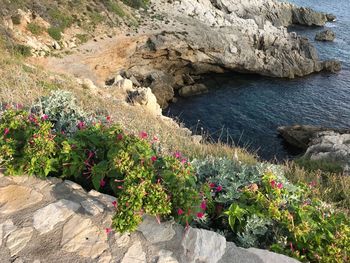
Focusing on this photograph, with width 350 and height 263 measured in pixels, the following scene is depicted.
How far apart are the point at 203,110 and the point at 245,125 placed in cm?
391

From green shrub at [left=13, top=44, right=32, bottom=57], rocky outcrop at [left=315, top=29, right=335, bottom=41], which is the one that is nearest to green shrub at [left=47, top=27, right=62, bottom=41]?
green shrub at [left=13, top=44, right=32, bottom=57]

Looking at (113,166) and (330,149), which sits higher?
(113,166)

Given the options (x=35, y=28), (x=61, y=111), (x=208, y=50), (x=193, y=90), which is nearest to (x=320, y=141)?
(x=193, y=90)

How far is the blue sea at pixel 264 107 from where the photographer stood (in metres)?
26.6

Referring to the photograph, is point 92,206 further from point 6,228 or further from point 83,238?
point 6,228

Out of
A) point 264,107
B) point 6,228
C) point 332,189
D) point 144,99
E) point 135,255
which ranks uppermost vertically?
point 135,255

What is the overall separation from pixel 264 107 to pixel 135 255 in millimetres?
28556

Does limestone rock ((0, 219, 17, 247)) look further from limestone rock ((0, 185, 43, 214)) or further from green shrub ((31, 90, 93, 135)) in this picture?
green shrub ((31, 90, 93, 135))

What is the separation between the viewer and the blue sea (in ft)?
87.1

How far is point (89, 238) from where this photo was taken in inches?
170

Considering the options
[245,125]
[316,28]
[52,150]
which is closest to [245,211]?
[52,150]

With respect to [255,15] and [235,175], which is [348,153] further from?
[255,15]

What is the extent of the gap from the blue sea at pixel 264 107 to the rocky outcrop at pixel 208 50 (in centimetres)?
132

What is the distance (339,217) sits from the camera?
16.5 feet
